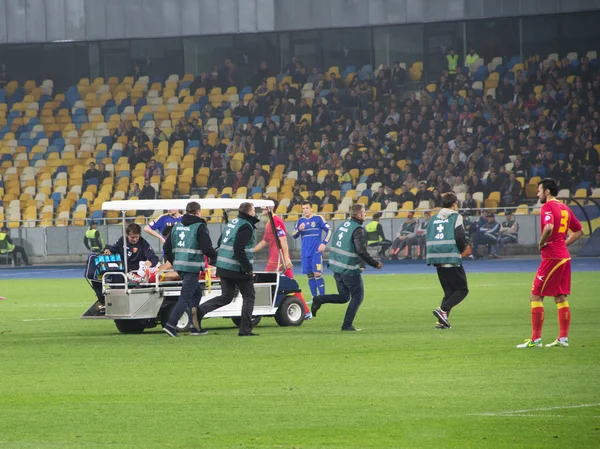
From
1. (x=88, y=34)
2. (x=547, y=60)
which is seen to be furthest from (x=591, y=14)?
(x=88, y=34)

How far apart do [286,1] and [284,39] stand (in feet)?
11.3

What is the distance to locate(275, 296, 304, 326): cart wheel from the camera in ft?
57.9

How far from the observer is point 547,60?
144 feet

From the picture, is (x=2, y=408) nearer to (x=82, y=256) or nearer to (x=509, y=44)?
(x=82, y=256)

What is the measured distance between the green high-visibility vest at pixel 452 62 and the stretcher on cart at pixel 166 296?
2756 cm

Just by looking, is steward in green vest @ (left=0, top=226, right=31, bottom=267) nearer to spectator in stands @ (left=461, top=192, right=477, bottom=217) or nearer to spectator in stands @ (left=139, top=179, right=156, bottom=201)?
spectator in stands @ (left=139, top=179, right=156, bottom=201)

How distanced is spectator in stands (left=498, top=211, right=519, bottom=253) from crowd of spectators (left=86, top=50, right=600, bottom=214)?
1.45 metres

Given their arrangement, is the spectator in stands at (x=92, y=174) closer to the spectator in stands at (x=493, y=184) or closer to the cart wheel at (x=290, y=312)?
the spectator in stands at (x=493, y=184)

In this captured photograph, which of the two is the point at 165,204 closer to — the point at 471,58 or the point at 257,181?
the point at 257,181

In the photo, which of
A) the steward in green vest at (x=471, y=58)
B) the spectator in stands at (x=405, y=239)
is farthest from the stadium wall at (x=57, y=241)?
the steward in green vest at (x=471, y=58)

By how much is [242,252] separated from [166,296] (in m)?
1.73

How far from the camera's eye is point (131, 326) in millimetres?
17312

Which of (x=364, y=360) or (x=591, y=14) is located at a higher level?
(x=591, y=14)

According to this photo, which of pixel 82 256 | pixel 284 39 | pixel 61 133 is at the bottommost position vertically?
pixel 82 256
